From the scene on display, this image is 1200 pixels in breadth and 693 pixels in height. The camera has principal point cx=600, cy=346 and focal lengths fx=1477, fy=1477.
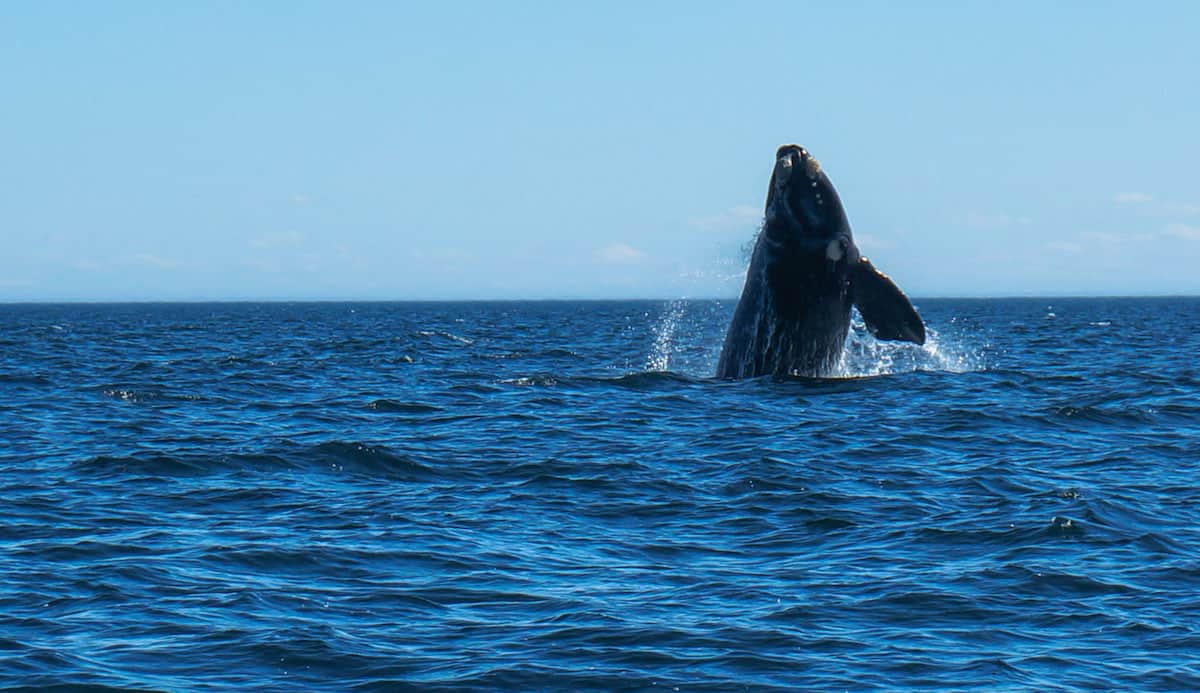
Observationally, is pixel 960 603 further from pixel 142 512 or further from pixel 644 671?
pixel 142 512

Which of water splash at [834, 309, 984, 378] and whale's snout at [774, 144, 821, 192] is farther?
water splash at [834, 309, 984, 378]

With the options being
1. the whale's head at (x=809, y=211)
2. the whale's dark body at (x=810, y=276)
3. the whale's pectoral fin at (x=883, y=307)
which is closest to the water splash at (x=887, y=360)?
the whale's dark body at (x=810, y=276)

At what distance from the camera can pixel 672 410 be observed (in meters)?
22.4

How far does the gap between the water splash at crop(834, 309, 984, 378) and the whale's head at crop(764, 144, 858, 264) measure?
9.04 ft

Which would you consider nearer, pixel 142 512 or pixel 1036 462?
pixel 142 512

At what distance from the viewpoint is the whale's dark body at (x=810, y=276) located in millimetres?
20922

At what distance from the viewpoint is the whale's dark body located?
20922 millimetres

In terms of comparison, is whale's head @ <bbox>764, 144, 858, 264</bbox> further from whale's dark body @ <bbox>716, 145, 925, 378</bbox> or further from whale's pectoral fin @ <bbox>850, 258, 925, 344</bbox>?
whale's pectoral fin @ <bbox>850, 258, 925, 344</bbox>

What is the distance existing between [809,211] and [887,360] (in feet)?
31.9

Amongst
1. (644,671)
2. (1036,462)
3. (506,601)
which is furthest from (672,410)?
(644,671)

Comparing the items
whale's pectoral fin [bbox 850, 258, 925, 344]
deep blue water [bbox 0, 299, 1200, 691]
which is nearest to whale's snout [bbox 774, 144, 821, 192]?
whale's pectoral fin [bbox 850, 258, 925, 344]

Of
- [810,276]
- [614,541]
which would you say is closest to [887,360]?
[810,276]

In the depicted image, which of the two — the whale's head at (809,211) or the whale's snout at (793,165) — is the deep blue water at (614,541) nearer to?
the whale's head at (809,211)

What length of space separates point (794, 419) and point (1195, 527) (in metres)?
7.66
